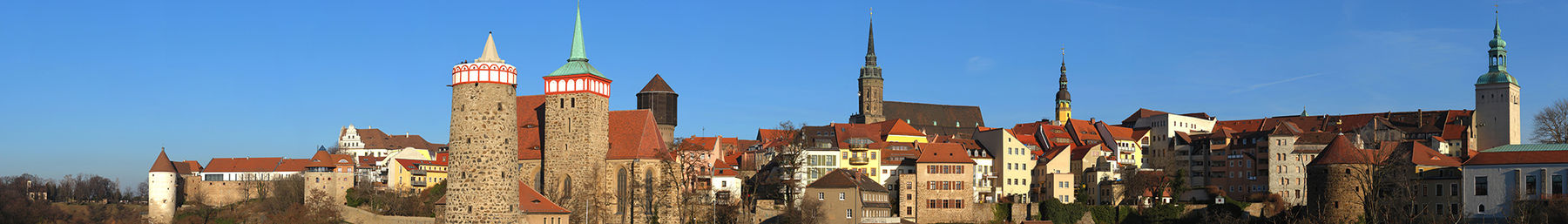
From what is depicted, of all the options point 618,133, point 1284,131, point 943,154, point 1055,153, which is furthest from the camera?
point 1055,153

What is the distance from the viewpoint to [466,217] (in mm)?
46969

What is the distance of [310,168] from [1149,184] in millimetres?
42683

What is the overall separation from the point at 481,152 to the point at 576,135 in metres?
14.7

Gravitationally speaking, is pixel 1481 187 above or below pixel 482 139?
below

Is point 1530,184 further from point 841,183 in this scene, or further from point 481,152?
point 481,152

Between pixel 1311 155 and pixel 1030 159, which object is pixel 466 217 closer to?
pixel 1030 159

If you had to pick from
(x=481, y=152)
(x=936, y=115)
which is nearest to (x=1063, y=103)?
(x=936, y=115)

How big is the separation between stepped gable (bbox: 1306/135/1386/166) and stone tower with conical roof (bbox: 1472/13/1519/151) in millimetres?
22525

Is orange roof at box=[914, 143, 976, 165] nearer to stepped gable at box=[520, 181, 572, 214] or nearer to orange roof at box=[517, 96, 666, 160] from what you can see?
orange roof at box=[517, 96, 666, 160]

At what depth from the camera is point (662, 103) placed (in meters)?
85.7

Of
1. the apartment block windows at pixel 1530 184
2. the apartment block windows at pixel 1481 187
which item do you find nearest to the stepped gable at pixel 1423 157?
the apartment block windows at pixel 1481 187

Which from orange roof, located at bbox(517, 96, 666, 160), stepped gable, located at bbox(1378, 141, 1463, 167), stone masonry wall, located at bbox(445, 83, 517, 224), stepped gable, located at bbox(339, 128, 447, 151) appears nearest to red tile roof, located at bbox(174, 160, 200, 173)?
stepped gable, located at bbox(339, 128, 447, 151)

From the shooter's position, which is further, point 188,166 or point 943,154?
point 188,166

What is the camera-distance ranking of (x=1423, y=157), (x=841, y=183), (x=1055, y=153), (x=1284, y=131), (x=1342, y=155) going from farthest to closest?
(x=1055, y=153) < (x=1284, y=131) < (x=1423, y=157) < (x=1342, y=155) < (x=841, y=183)
